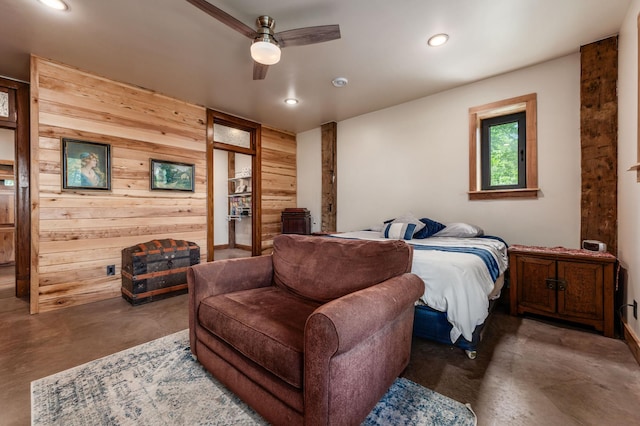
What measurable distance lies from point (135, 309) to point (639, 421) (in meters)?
3.93

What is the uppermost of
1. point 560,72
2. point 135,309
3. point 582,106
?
point 560,72

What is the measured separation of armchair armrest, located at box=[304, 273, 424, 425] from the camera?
98cm

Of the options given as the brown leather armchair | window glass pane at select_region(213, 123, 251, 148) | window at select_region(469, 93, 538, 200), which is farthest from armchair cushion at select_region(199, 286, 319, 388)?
window glass pane at select_region(213, 123, 251, 148)

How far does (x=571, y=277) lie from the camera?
2.34m

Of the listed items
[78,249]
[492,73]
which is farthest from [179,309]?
[492,73]

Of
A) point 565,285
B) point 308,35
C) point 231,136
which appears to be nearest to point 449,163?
point 565,285

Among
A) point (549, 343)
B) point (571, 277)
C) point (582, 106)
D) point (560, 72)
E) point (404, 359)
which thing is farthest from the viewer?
point (560, 72)

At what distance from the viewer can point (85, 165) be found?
10.1 ft

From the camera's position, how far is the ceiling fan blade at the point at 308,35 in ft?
6.63

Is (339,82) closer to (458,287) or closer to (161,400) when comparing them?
(458,287)

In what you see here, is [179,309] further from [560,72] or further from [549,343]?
[560,72]

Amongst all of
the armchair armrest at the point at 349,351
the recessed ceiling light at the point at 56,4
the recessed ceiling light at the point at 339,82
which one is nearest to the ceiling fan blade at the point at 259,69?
the recessed ceiling light at the point at 339,82

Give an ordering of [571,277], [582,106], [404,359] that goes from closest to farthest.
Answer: [404,359], [571,277], [582,106]

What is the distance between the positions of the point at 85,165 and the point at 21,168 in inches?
35.6
